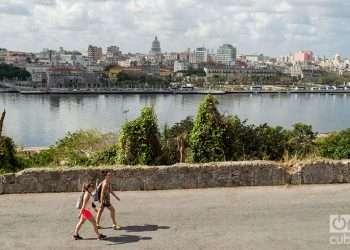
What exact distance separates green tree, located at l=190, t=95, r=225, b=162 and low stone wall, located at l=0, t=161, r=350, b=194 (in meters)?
1.09

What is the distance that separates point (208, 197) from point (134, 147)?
2.26 m

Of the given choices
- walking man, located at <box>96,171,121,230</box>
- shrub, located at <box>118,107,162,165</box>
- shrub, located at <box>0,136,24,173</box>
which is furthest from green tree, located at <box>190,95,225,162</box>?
shrub, located at <box>0,136,24,173</box>

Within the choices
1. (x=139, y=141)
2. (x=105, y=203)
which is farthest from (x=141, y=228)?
(x=139, y=141)

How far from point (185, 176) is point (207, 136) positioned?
1507mm

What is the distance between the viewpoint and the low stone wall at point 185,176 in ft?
30.3

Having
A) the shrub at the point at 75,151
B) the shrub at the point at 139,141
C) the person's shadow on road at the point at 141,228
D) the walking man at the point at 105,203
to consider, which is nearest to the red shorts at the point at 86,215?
the walking man at the point at 105,203

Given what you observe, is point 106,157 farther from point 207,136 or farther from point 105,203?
point 105,203

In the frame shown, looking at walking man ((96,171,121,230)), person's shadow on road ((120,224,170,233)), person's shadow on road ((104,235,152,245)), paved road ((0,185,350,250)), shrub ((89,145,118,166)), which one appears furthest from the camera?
shrub ((89,145,118,166))

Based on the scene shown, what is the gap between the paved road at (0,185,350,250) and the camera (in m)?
6.84

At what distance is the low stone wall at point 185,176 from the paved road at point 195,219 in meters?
0.22

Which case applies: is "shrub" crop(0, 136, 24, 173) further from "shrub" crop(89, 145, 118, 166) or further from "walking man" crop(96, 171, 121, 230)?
"walking man" crop(96, 171, 121, 230)

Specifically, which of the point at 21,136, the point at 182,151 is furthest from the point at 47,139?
the point at 182,151

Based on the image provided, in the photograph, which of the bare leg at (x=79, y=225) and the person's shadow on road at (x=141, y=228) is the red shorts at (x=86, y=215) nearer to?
the bare leg at (x=79, y=225)

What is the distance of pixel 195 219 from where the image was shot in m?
7.67
